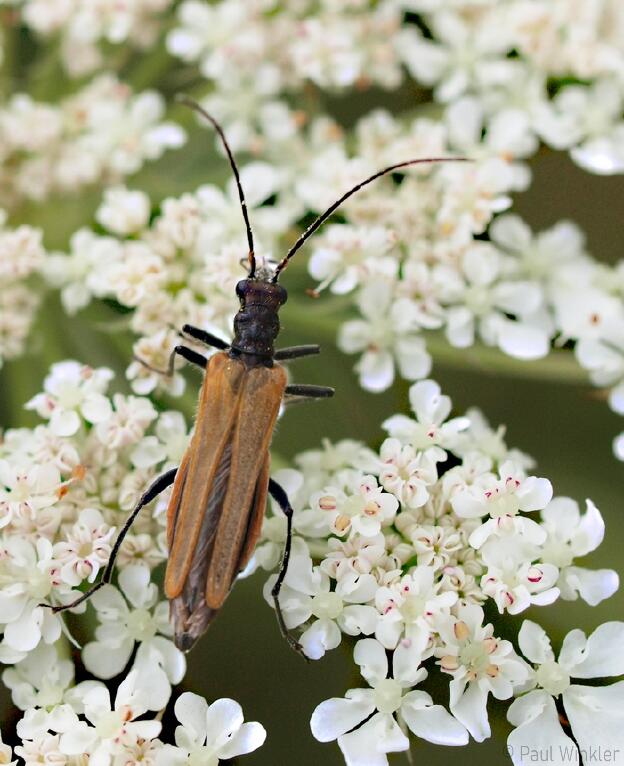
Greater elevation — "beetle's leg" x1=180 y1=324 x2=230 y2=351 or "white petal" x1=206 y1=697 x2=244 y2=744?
"beetle's leg" x1=180 y1=324 x2=230 y2=351

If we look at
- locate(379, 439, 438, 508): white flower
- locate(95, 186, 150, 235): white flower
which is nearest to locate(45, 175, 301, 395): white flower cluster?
locate(95, 186, 150, 235): white flower

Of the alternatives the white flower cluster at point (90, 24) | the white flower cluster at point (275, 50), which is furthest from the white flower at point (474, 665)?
the white flower cluster at point (90, 24)

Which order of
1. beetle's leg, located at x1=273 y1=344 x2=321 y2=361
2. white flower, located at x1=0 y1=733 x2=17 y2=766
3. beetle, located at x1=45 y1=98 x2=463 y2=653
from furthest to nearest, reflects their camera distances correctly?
beetle's leg, located at x1=273 y1=344 x2=321 y2=361, beetle, located at x1=45 y1=98 x2=463 y2=653, white flower, located at x1=0 y1=733 x2=17 y2=766

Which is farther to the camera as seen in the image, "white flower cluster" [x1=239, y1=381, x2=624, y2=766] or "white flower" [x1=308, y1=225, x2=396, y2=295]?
"white flower" [x1=308, y1=225, x2=396, y2=295]

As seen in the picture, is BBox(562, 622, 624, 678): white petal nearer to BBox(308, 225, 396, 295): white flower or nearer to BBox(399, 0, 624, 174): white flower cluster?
BBox(308, 225, 396, 295): white flower

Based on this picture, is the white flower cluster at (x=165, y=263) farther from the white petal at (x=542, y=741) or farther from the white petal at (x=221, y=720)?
the white petal at (x=542, y=741)

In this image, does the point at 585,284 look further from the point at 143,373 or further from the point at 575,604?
the point at 143,373

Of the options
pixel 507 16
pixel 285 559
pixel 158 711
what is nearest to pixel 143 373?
pixel 285 559
